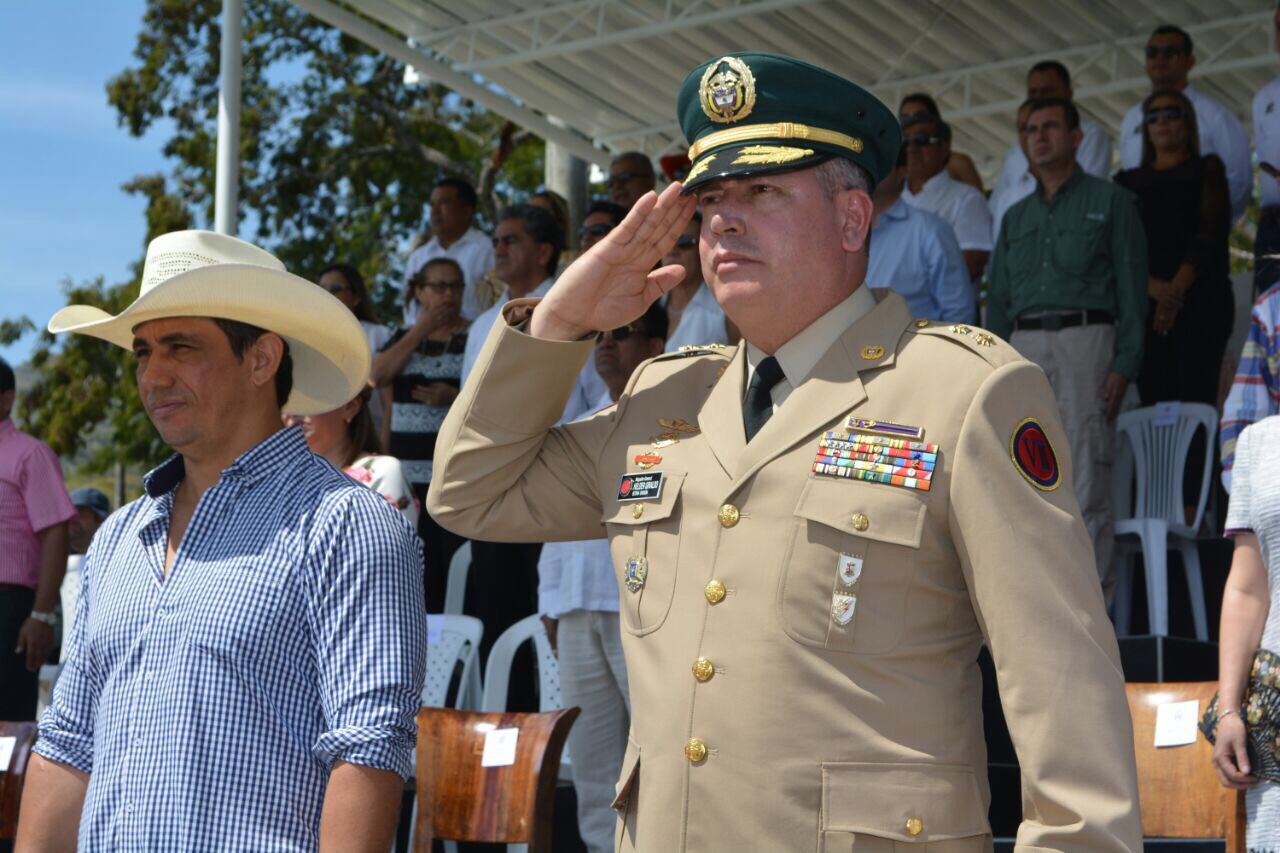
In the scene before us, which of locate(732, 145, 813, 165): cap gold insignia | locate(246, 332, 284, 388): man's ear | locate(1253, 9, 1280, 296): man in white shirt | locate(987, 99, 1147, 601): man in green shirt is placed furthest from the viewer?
locate(1253, 9, 1280, 296): man in white shirt

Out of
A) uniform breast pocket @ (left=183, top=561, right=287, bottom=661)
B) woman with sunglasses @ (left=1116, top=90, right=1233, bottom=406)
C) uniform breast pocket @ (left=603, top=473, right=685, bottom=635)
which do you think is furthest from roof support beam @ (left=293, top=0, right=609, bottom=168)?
uniform breast pocket @ (left=603, top=473, right=685, bottom=635)

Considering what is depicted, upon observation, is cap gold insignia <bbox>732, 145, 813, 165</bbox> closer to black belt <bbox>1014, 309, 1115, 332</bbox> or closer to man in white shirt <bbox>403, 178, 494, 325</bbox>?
black belt <bbox>1014, 309, 1115, 332</bbox>

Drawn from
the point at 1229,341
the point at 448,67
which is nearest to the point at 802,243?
the point at 1229,341

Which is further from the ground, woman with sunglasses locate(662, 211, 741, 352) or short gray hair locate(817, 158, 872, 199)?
woman with sunglasses locate(662, 211, 741, 352)

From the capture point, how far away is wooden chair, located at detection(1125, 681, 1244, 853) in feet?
12.3

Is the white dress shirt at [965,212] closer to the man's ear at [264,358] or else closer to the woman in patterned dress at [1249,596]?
the woman in patterned dress at [1249,596]

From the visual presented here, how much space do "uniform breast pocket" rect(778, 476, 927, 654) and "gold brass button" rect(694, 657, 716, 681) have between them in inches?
4.9

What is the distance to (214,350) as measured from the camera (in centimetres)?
298

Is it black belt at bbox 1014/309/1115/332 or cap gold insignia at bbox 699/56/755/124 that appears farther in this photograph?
black belt at bbox 1014/309/1115/332

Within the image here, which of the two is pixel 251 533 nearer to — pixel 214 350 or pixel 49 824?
pixel 214 350

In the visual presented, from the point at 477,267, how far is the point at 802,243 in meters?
6.79

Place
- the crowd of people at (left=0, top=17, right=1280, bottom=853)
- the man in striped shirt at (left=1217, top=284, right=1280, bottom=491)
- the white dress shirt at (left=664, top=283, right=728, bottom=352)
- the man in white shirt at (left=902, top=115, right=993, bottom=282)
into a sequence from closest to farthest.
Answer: the man in striped shirt at (left=1217, top=284, right=1280, bottom=491) → the crowd of people at (left=0, top=17, right=1280, bottom=853) → the white dress shirt at (left=664, top=283, right=728, bottom=352) → the man in white shirt at (left=902, top=115, right=993, bottom=282)

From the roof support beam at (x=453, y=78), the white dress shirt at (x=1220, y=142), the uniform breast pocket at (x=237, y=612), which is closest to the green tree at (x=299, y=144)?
the roof support beam at (x=453, y=78)

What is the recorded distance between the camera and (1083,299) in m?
6.92
